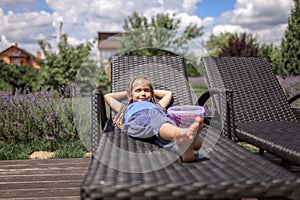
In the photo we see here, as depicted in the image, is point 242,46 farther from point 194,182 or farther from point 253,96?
point 194,182

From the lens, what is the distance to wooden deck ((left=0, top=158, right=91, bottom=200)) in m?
2.40

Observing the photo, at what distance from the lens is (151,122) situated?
85.0 inches

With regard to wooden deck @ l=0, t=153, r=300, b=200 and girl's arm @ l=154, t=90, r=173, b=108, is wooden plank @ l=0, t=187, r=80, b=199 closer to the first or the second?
wooden deck @ l=0, t=153, r=300, b=200

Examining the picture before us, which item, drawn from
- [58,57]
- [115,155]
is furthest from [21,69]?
[115,155]

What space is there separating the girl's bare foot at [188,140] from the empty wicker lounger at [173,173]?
0.14 feet

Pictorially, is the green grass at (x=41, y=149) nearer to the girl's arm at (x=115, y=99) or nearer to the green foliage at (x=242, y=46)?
the girl's arm at (x=115, y=99)

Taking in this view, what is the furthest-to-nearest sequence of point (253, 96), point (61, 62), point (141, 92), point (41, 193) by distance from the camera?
A: point (61, 62) < point (253, 96) < point (141, 92) < point (41, 193)

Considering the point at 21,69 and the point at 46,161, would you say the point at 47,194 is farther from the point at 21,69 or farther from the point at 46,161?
the point at 21,69

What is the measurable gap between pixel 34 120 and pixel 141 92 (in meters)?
2.15

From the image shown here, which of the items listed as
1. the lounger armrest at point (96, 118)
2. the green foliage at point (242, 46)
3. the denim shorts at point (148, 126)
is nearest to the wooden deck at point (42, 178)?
the lounger armrest at point (96, 118)

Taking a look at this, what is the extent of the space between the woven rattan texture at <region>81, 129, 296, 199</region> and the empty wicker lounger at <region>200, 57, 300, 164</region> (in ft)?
3.01

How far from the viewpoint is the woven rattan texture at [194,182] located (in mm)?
1297

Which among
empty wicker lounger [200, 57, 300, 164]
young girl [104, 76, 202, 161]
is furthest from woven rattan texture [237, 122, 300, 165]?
young girl [104, 76, 202, 161]

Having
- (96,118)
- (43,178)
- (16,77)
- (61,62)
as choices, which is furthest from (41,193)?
(16,77)
